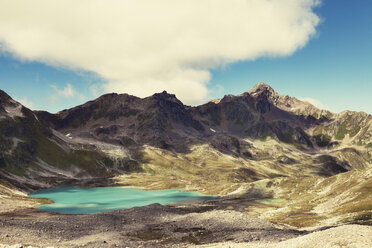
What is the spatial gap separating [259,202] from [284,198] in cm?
2239

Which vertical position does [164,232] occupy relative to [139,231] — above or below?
below

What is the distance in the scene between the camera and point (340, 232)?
40.2 m

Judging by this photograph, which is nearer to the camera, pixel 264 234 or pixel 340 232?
pixel 340 232

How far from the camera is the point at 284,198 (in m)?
184

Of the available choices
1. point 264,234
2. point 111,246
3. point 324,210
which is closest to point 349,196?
point 324,210

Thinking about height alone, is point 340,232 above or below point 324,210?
above

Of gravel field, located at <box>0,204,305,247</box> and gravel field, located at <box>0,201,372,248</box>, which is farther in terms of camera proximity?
gravel field, located at <box>0,204,305,247</box>

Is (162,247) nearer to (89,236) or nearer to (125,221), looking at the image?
(89,236)

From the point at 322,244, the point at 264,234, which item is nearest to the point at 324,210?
the point at 264,234

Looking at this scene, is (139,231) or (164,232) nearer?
(164,232)

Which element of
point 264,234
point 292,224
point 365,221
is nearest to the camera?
point 264,234

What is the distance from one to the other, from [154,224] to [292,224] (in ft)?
172

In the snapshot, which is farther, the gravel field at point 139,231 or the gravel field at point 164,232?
the gravel field at point 139,231

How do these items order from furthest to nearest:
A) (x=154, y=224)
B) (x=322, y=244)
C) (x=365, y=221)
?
(x=154, y=224) → (x=365, y=221) → (x=322, y=244)
